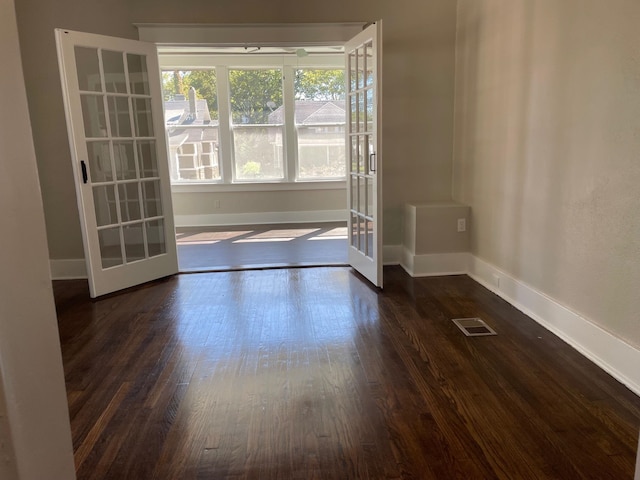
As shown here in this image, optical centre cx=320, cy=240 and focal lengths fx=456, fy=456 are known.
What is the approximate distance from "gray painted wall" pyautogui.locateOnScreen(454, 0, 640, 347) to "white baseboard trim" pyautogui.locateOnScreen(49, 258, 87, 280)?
3.83m

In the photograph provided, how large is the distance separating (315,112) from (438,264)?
404 cm

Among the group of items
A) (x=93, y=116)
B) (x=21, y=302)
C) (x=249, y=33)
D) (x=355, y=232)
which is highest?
(x=249, y=33)

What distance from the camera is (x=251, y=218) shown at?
7.43m

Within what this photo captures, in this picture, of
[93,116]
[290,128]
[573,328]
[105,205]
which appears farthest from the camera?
[290,128]

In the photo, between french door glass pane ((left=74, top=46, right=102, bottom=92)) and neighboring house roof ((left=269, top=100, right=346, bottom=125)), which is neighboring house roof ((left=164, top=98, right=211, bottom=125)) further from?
french door glass pane ((left=74, top=46, right=102, bottom=92))

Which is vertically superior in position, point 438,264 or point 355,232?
point 355,232

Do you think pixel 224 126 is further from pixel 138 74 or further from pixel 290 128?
pixel 138 74

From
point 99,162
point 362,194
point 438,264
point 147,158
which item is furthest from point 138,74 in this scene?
point 438,264

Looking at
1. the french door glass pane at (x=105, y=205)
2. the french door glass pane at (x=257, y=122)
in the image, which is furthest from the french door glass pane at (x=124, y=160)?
the french door glass pane at (x=257, y=122)

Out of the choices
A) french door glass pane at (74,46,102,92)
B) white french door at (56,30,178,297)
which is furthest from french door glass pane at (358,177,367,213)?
french door glass pane at (74,46,102,92)

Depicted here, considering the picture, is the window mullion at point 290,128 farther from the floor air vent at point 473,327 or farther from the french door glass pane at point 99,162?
the floor air vent at point 473,327

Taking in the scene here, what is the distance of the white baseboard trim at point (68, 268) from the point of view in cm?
449

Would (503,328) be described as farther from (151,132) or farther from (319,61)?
(319,61)

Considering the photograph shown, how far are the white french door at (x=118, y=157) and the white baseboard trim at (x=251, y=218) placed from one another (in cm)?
291
